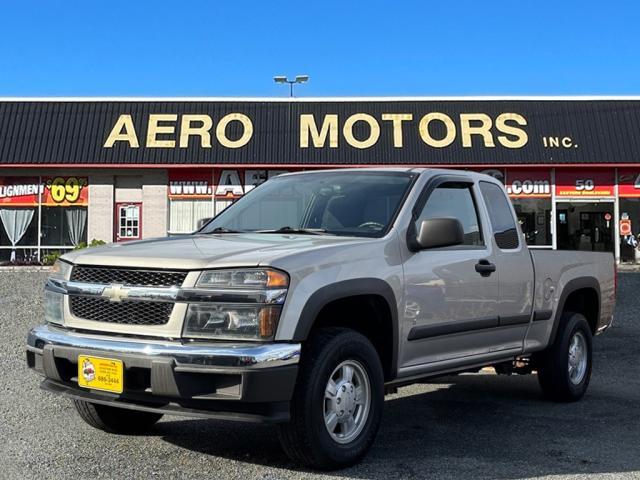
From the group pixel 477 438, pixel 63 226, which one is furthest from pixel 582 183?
pixel 477 438

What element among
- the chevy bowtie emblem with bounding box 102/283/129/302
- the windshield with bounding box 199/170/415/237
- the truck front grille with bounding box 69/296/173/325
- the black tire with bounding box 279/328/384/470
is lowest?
the black tire with bounding box 279/328/384/470

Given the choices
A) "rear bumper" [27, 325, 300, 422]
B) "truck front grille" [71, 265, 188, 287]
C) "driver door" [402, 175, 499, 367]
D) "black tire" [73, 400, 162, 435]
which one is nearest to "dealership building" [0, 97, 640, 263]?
"driver door" [402, 175, 499, 367]

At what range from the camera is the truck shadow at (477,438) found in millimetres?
4691

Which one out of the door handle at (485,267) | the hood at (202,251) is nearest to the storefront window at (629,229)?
the door handle at (485,267)

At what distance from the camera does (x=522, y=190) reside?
76.3 feet

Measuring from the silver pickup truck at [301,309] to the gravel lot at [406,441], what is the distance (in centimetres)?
31

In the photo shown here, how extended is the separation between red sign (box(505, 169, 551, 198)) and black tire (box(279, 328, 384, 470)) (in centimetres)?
1959

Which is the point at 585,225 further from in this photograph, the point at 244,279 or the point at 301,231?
the point at 244,279

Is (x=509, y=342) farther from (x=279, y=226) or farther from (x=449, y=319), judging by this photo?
(x=279, y=226)

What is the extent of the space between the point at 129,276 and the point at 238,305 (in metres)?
0.72

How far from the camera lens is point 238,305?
4066 mm

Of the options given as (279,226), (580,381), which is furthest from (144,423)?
(580,381)

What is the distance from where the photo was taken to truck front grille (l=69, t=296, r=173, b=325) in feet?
13.7

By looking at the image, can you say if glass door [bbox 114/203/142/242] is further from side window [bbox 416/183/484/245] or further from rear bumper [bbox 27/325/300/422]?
rear bumper [bbox 27/325/300/422]
